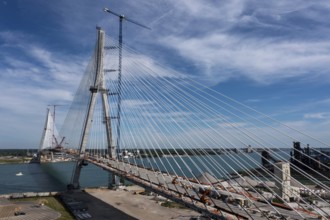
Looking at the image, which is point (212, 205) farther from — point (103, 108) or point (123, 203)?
point (103, 108)

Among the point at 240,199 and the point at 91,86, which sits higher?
the point at 91,86

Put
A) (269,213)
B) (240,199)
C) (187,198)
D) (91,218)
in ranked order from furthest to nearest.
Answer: (91,218) < (240,199) < (187,198) < (269,213)

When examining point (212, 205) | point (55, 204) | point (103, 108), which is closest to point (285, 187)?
point (212, 205)

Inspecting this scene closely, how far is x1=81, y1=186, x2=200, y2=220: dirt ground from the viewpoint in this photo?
17.3m

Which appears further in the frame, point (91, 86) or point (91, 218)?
point (91, 86)

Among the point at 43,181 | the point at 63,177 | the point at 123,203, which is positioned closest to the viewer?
the point at 123,203

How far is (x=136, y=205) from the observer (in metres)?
20.0

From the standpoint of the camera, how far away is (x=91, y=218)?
17047mm

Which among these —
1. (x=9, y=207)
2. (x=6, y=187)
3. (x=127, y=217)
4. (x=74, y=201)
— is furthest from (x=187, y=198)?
(x=6, y=187)

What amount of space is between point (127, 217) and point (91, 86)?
12367 mm

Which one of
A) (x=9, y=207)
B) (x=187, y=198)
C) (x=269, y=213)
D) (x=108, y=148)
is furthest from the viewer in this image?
(x=108, y=148)

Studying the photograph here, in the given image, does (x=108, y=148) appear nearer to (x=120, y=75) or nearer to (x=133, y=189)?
(x=133, y=189)

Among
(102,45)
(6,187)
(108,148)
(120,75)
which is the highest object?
(102,45)

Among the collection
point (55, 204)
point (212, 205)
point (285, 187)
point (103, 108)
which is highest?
point (103, 108)
